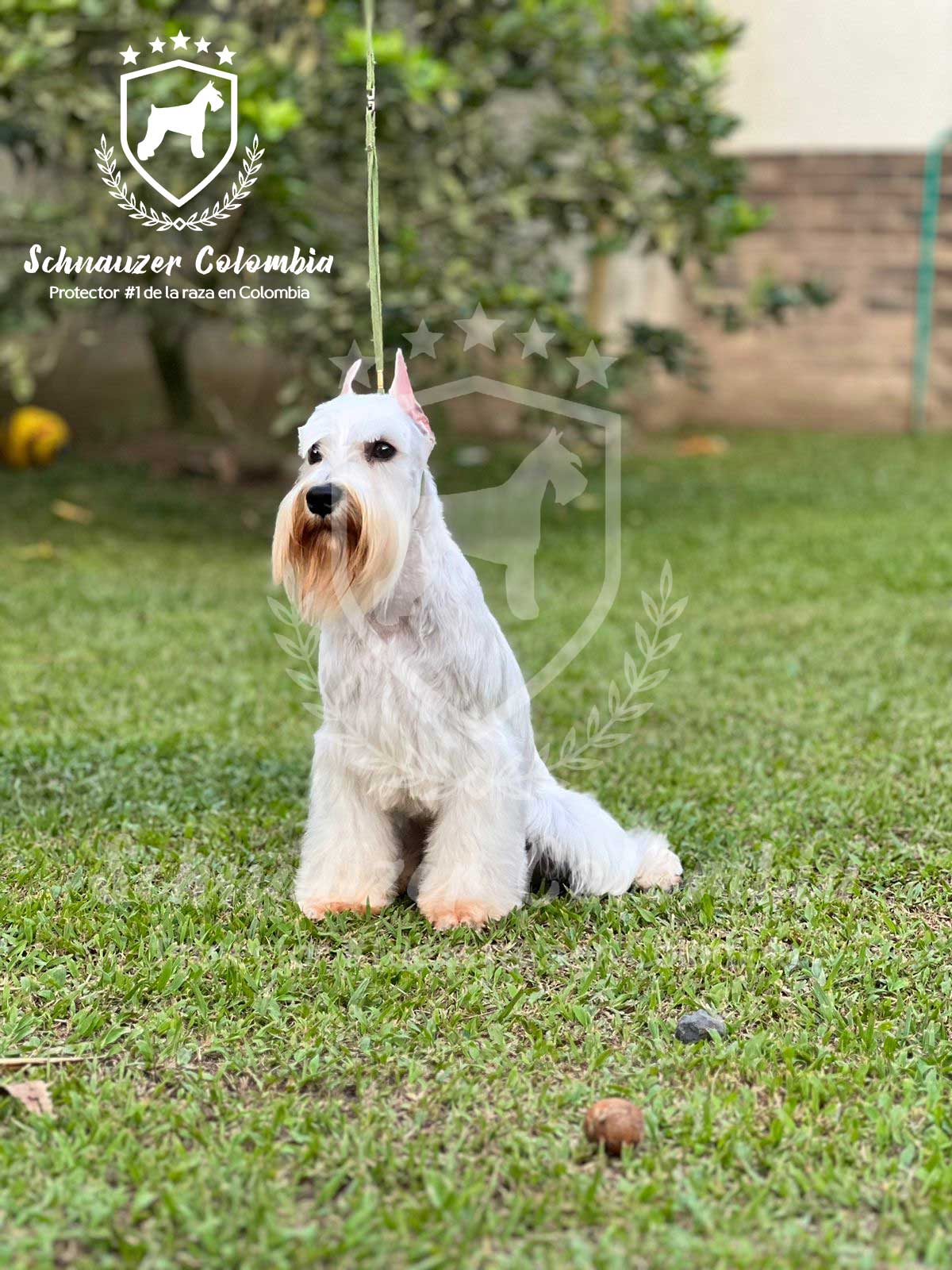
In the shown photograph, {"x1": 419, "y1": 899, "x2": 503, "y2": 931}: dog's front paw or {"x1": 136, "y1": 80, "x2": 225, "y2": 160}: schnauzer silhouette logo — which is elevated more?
{"x1": 136, "y1": 80, "x2": 225, "y2": 160}: schnauzer silhouette logo

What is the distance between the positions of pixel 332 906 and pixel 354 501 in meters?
1.00

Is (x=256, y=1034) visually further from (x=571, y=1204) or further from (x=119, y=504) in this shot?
(x=119, y=504)

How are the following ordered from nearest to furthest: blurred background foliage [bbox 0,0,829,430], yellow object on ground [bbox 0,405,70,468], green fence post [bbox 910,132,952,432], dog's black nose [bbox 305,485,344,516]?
dog's black nose [bbox 305,485,344,516], blurred background foliage [bbox 0,0,829,430], yellow object on ground [bbox 0,405,70,468], green fence post [bbox 910,132,952,432]

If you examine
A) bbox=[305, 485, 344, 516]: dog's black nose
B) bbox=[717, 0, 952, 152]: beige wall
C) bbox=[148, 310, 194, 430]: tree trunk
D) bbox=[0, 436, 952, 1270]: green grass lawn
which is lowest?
bbox=[0, 436, 952, 1270]: green grass lawn

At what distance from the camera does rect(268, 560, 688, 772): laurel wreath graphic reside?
3797 mm

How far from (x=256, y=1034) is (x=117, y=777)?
170 cm

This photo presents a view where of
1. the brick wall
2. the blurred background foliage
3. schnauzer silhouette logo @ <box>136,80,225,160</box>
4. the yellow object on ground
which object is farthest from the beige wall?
schnauzer silhouette logo @ <box>136,80,225,160</box>

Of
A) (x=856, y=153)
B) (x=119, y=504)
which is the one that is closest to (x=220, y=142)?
(x=119, y=504)

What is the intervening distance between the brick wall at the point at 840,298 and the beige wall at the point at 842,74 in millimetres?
272

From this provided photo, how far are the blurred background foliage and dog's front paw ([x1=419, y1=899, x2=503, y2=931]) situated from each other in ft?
14.8

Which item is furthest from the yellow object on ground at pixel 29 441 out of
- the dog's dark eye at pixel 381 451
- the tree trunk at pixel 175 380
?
the dog's dark eye at pixel 381 451

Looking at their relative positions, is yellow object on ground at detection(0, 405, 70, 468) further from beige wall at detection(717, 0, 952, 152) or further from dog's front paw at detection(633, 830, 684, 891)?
dog's front paw at detection(633, 830, 684, 891)

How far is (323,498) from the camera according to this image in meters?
2.83

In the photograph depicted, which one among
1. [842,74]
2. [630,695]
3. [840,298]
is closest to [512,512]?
[630,695]
